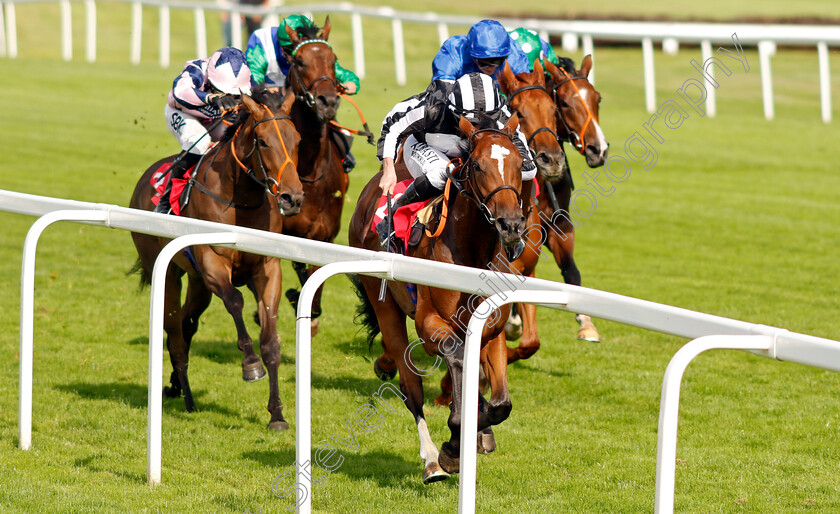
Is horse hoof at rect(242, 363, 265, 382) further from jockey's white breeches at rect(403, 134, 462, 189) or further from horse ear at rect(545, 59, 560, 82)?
horse ear at rect(545, 59, 560, 82)

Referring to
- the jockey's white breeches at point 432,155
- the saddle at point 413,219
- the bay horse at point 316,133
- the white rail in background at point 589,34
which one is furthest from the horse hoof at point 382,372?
the white rail in background at point 589,34

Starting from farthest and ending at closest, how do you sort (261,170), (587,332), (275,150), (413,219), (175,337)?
(587,332)
(175,337)
(261,170)
(275,150)
(413,219)

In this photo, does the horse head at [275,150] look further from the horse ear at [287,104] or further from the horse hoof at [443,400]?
the horse hoof at [443,400]

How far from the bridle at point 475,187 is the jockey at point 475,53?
3.31 feet

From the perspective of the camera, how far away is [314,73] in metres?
6.70

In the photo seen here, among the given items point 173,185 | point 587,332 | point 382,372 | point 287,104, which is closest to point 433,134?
point 287,104

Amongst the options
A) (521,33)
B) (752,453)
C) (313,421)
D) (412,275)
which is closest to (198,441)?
(313,421)

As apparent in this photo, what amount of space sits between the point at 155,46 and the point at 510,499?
959 inches

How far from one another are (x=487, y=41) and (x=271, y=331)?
1894mm

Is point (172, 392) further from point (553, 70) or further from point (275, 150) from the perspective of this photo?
point (553, 70)

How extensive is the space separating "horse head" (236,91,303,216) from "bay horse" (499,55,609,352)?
3.96 feet

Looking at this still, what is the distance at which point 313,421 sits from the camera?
5.59 meters

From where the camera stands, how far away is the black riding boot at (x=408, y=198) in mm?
4988

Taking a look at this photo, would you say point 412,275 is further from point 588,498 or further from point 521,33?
point 521,33
